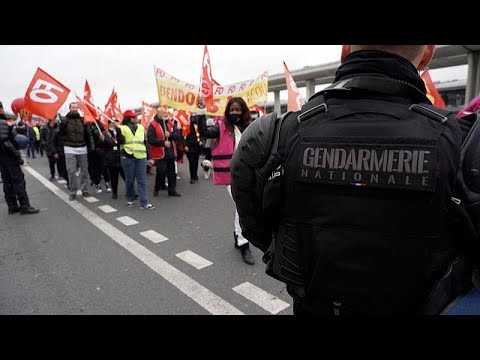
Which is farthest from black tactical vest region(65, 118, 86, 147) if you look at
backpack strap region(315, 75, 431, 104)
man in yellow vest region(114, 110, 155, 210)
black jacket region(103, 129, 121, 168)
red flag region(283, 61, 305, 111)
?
backpack strap region(315, 75, 431, 104)

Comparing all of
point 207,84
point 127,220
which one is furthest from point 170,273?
point 207,84

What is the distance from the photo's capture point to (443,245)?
38.8 inches

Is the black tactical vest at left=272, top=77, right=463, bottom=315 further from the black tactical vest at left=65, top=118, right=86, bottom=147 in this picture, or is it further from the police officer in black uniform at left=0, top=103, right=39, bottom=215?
the black tactical vest at left=65, top=118, right=86, bottom=147

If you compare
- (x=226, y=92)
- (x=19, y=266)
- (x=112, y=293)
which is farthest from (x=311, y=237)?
(x=226, y=92)

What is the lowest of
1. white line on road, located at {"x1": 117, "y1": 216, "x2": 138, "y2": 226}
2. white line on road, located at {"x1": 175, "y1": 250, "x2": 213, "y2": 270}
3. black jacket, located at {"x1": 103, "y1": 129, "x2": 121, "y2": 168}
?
white line on road, located at {"x1": 175, "y1": 250, "x2": 213, "y2": 270}

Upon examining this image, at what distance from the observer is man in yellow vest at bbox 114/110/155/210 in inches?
236

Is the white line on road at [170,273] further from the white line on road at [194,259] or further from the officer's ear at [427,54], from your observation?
the officer's ear at [427,54]

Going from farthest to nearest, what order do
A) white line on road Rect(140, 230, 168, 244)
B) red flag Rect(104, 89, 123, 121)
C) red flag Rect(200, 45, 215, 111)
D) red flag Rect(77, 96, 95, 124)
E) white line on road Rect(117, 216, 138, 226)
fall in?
red flag Rect(104, 89, 123, 121), red flag Rect(77, 96, 95, 124), white line on road Rect(117, 216, 138, 226), red flag Rect(200, 45, 215, 111), white line on road Rect(140, 230, 168, 244)

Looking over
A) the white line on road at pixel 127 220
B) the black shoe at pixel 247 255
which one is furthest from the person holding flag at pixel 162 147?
the black shoe at pixel 247 255

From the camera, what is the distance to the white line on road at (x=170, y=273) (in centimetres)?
268

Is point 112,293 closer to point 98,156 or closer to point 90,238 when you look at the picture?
point 90,238

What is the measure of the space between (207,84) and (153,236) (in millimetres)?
2566

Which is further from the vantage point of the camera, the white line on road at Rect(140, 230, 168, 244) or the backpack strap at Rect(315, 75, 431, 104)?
the white line on road at Rect(140, 230, 168, 244)

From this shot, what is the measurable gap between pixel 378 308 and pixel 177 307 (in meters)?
2.08
